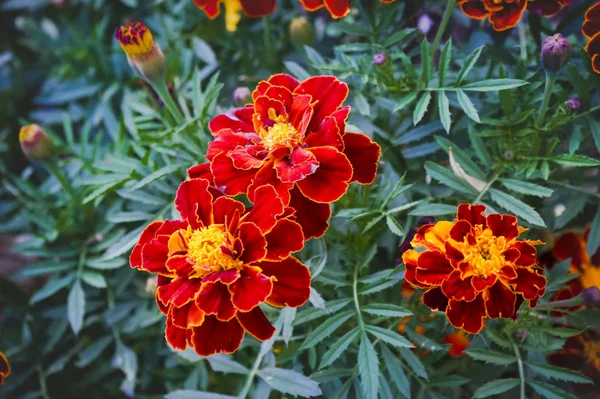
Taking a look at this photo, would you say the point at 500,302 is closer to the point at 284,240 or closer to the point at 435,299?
the point at 435,299

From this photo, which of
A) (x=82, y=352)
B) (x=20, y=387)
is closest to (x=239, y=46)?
(x=82, y=352)

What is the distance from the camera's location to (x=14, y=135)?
1.39 meters

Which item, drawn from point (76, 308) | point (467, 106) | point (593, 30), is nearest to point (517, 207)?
point (467, 106)

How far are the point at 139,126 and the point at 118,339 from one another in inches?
14.1

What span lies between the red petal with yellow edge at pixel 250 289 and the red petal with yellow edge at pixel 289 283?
19mm

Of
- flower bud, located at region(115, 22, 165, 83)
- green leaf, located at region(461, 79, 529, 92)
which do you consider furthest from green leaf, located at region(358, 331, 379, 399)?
flower bud, located at region(115, 22, 165, 83)

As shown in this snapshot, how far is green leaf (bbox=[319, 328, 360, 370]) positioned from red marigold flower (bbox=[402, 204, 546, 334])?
107 mm

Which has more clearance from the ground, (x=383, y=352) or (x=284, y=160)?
(x=284, y=160)

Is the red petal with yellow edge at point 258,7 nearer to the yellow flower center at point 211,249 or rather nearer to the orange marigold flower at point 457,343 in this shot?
the yellow flower center at point 211,249

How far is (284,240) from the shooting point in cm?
63

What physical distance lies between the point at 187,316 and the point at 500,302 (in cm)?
32

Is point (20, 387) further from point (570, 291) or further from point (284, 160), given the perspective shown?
point (570, 291)

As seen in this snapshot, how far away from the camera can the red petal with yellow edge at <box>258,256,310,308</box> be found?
632 mm

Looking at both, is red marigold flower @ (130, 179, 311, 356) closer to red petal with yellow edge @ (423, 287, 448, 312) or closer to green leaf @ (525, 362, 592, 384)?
red petal with yellow edge @ (423, 287, 448, 312)
